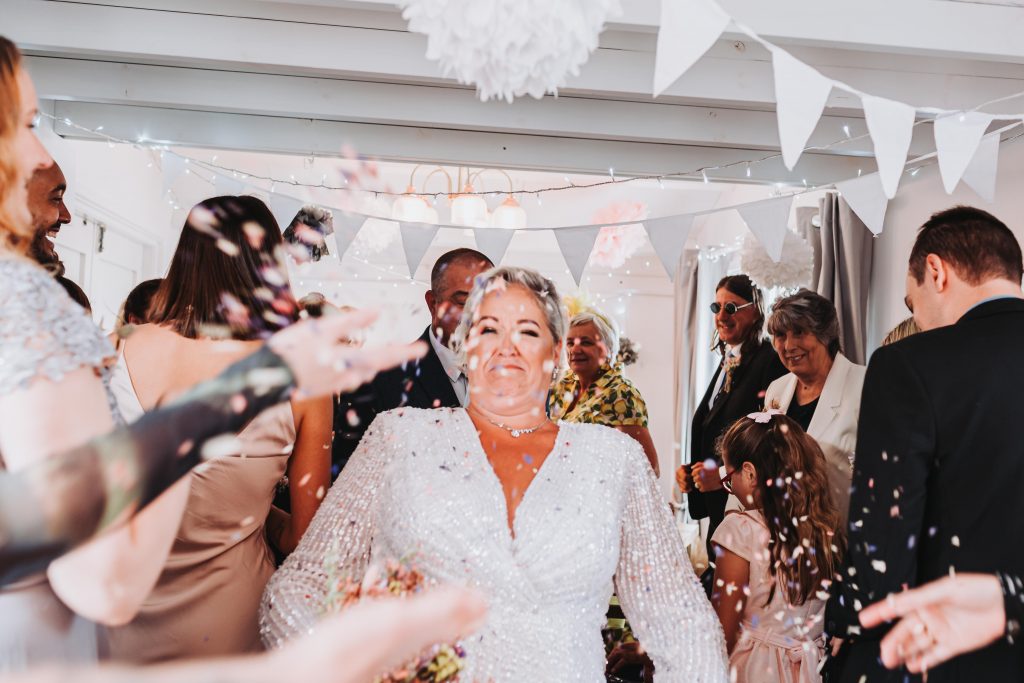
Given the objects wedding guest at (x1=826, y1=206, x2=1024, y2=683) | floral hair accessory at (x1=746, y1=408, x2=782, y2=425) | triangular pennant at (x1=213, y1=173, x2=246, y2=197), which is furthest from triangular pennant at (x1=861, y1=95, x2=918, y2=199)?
triangular pennant at (x1=213, y1=173, x2=246, y2=197)

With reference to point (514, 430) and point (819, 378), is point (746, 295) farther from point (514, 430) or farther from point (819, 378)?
point (514, 430)

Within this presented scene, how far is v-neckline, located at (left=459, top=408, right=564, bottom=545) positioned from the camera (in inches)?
66.6

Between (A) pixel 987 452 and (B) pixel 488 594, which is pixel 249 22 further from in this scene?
(A) pixel 987 452

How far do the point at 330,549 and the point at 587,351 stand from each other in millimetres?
2441

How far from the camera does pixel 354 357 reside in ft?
2.78

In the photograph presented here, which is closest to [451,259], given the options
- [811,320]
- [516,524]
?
[516,524]

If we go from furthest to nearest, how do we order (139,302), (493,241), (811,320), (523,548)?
1. (493,241)
2. (811,320)
3. (139,302)
4. (523,548)

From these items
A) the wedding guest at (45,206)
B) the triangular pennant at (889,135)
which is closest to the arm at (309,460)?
the wedding guest at (45,206)

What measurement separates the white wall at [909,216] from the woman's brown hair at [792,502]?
1746 millimetres

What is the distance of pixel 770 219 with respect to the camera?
3.46 meters

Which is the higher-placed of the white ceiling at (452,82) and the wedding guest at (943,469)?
the white ceiling at (452,82)

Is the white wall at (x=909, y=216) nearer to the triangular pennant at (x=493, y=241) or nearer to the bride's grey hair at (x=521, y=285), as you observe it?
the triangular pennant at (x=493, y=241)

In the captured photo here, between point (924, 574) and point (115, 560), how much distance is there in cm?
173

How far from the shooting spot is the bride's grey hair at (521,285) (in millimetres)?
1935
